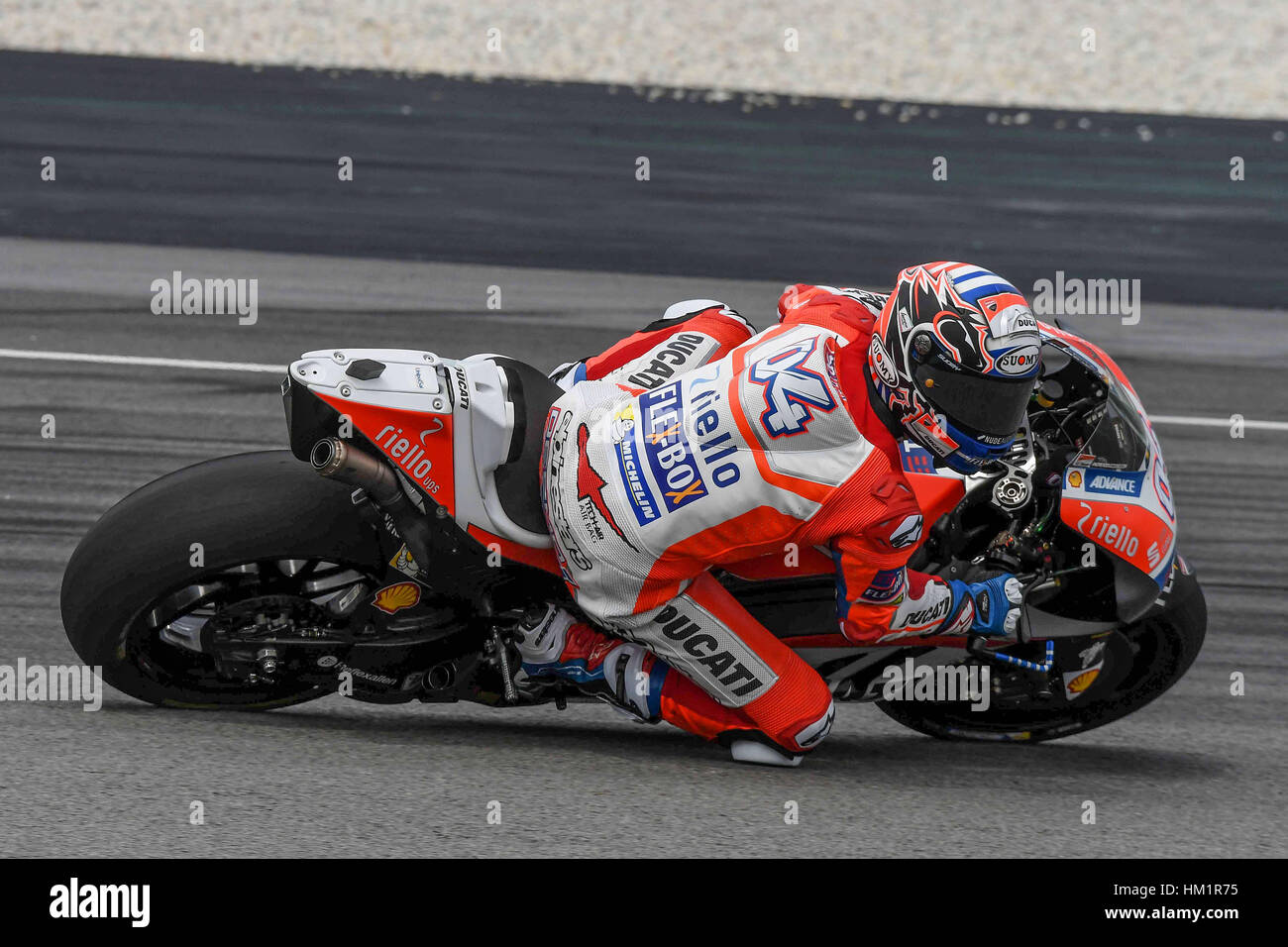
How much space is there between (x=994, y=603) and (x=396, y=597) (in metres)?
1.52

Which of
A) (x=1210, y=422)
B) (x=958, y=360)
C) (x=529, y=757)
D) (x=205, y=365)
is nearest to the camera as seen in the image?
(x=958, y=360)

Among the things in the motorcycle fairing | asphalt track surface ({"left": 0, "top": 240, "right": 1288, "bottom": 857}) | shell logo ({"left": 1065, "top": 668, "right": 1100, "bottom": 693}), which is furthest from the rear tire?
shell logo ({"left": 1065, "top": 668, "right": 1100, "bottom": 693})

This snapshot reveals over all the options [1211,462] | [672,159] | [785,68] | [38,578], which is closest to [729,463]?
[38,578]

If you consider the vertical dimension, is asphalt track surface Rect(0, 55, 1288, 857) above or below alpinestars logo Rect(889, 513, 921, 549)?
below

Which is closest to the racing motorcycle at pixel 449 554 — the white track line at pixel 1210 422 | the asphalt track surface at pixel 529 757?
the asphalt track surface at pixel 529 757

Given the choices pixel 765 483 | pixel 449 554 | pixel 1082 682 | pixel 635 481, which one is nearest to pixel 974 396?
pixel 765 483

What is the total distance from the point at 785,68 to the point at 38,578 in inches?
419

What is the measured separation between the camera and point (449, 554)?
4551 millimetres

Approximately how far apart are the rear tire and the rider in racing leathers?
54 cm

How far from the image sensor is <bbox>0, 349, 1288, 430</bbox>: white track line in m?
8.83

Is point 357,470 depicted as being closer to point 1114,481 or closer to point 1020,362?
point 1020,362

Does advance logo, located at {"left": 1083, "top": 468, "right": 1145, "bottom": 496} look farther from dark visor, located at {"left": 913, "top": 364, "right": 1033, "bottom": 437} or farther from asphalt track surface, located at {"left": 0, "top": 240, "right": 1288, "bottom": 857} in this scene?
A: asphalt track surface, located at {"left": 0, "top": 240, "right": 1288, "bottom": 857}
